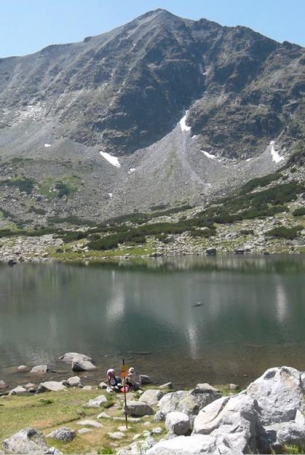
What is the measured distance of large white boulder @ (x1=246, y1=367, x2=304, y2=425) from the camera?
53.0ft

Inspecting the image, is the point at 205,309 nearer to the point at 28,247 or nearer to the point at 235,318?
the point at 235,318

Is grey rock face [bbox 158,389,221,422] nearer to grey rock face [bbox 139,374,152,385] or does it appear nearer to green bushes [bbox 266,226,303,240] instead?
grey rock face [bbox 139,374,152,385]

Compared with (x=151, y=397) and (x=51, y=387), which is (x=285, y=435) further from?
(x=51, y=387)

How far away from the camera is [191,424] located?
1730cm

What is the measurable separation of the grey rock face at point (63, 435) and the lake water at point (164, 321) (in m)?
13.8

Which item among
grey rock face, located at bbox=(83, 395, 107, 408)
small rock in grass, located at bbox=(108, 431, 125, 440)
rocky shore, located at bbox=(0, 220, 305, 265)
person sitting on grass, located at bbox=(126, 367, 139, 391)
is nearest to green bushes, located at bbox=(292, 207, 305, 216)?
Answer: rocky shore, located at bbox=(0, 220, 305, 265)

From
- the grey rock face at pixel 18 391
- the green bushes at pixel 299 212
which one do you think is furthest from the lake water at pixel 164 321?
the green bushes at pixel 299 212

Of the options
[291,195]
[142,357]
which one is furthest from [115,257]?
[142,357]

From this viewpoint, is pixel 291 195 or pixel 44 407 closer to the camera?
pixel 44 407

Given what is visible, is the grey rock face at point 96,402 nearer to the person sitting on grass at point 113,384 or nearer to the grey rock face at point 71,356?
the person sitting on grass at point 113,384

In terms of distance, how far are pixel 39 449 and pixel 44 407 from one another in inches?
412

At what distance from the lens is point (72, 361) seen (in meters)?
35.9

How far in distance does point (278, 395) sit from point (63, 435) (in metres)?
8.18

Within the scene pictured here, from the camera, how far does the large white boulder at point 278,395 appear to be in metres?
16.2
